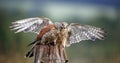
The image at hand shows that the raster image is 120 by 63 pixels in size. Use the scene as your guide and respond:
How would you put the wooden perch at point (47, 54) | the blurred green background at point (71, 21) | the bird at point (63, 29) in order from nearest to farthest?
the wooden perch at point (47, 54) → the bird at point (63, 29) → the blurred green background at point (71, 21)

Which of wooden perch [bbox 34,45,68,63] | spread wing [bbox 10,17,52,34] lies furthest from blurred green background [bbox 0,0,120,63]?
wooden perch [bbox 34,45,68,63]

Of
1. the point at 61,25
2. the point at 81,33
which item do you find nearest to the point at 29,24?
the point at 61,25

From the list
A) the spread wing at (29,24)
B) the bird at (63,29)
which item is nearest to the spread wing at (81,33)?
the bird at (63,29)

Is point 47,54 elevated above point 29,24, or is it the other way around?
point 29,24

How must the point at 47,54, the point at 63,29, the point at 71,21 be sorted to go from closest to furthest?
1. the point at 47,54
2. the point at 63,29
3. the point at 71,21

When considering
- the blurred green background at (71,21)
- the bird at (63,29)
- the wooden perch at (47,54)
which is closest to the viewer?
the wooden perch at (47,54)

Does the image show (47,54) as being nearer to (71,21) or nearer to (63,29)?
(63,29)

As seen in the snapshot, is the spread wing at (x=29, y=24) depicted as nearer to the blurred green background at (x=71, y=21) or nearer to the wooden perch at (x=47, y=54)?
the blurred green background at (x=71, y=21)
